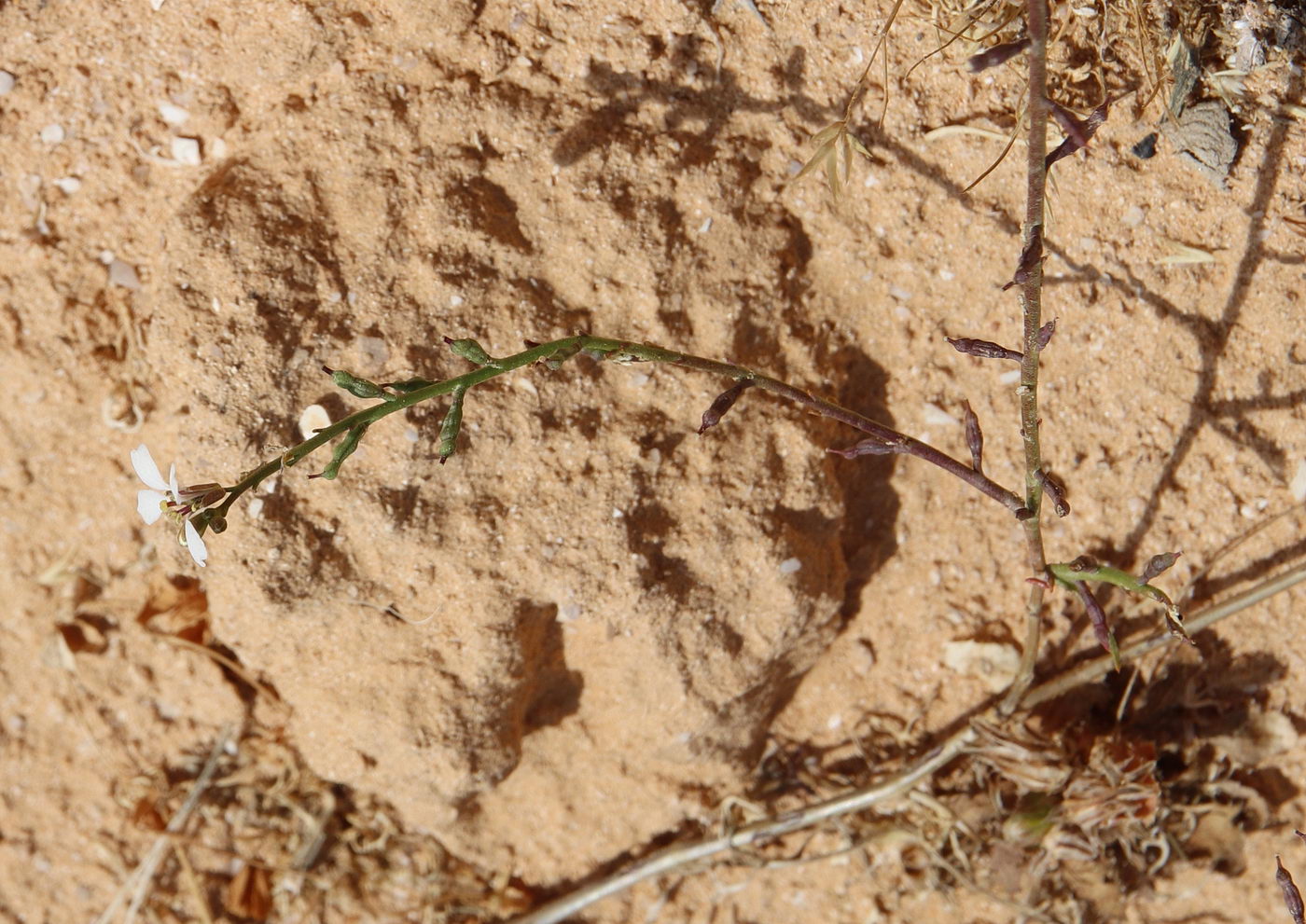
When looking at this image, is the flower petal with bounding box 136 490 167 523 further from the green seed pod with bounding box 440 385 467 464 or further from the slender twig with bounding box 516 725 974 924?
the slender twig with bounding box 516 725 974 924

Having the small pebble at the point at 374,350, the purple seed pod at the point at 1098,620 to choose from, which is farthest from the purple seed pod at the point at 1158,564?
the small pebble at the point at 374,350

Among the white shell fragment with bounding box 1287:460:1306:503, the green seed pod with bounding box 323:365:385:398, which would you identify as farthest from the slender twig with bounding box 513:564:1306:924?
the green seed pod with bounding box 323:365:385:398

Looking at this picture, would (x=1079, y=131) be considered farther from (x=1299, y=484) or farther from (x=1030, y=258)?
(x=1299, y=484)

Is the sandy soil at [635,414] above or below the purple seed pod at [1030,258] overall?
above

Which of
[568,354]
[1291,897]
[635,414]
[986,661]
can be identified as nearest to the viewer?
[568,354]

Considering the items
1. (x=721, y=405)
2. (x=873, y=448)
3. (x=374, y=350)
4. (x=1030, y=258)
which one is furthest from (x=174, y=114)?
(x=1030, y=258)

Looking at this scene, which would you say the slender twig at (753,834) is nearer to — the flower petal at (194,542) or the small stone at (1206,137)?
the small stone at (1206,137)
